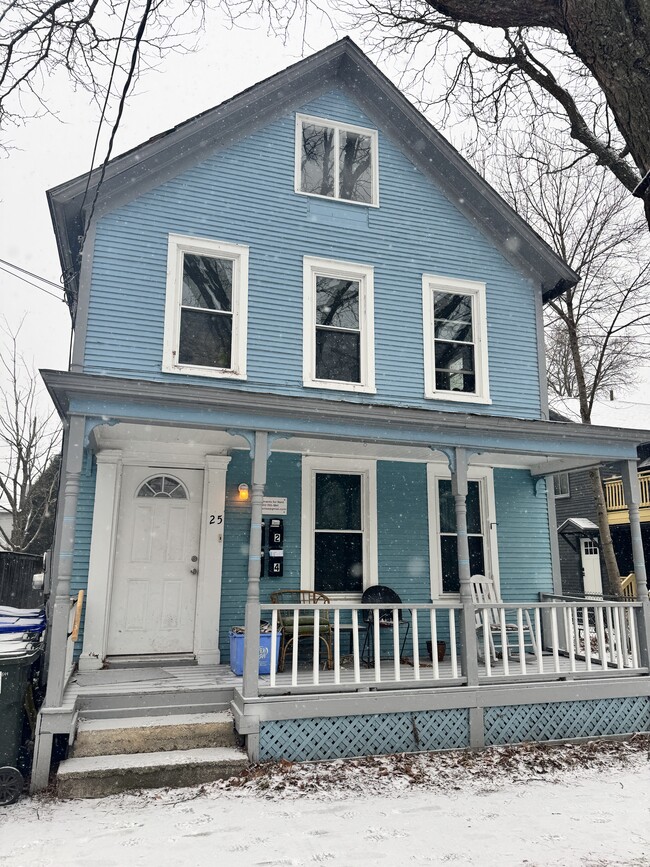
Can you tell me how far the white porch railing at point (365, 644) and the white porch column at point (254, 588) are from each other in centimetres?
15

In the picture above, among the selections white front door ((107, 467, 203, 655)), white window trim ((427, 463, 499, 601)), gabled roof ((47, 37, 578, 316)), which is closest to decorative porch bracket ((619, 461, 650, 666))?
white window trim ((427, 463, 499, 601))

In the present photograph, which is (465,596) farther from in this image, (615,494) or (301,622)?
(615,494)

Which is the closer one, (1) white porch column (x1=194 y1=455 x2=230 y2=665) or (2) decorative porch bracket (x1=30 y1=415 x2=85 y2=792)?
(2) decorative porch bracket (x1=30 y1=415 x2=85 y2=792)

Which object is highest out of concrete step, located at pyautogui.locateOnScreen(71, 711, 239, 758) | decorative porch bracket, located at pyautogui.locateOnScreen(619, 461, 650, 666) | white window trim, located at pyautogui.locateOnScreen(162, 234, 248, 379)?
white window trim, located at pyautogui.locateOnScreen(162, 234, 248, 379)

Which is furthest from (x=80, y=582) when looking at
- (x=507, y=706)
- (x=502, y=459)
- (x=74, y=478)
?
(x=502, y=459)

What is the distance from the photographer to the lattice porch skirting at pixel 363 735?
5.59 meters

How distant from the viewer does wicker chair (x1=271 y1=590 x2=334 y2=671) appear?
23.0ft

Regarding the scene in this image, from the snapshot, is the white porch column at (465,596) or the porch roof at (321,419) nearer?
the porch roof at (321,419)

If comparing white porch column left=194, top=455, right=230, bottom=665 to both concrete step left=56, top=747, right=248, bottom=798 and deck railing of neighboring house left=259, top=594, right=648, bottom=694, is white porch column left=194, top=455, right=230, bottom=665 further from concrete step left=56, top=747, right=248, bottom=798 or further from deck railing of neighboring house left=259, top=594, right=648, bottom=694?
concrete step left=56, top=747, right=248, bottom=798

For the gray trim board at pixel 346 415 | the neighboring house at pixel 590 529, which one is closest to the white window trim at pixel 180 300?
the gray trim board at pixel 346 415

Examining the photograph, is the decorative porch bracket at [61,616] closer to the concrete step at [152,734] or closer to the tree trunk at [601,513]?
the concrete step at [152,734]

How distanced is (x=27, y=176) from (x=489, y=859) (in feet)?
26.0

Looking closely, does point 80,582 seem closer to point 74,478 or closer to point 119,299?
point 74,478

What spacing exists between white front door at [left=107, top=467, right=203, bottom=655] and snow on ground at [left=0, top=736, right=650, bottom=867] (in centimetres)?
229
